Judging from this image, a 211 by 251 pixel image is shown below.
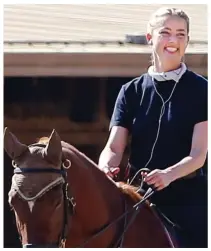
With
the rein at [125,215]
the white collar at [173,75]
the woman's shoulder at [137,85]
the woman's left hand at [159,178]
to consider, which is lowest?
the rein at [125,215]

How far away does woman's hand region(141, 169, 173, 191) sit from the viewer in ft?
10.1

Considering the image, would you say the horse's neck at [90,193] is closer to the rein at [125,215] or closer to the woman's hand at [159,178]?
the rein at [125,215]

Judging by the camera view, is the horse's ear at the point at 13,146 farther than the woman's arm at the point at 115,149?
No

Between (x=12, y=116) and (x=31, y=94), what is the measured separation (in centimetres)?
23

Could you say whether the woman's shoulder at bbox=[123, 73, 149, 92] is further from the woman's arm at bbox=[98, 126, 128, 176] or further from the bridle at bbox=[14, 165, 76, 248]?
the bridle at bbox=[14, 165, 76, 248]

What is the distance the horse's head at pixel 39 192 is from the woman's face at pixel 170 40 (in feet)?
2.31

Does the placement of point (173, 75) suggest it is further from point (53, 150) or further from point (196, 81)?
point (53, 150)

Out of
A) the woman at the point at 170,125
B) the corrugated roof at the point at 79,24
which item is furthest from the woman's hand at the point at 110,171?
the corrugated roof at the point at 79,24

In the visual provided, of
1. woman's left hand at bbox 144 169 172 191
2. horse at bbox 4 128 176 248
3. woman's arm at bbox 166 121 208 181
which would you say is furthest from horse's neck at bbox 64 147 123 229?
woman's arm at bbox 166 121 208 181

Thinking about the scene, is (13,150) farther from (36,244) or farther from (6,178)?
(6,178)

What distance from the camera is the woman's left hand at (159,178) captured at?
10.1 ft

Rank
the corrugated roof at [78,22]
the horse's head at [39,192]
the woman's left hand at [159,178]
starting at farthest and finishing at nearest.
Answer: the corrugated roof at [78,22]
the woman's left hand at [159,178]
the horse's head at [39,192]

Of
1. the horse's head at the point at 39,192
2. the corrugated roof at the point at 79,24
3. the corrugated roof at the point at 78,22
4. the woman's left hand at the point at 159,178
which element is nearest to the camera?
the horse's head at the point at 39,192

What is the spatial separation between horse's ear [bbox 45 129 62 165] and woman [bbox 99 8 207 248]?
0.45 meters
